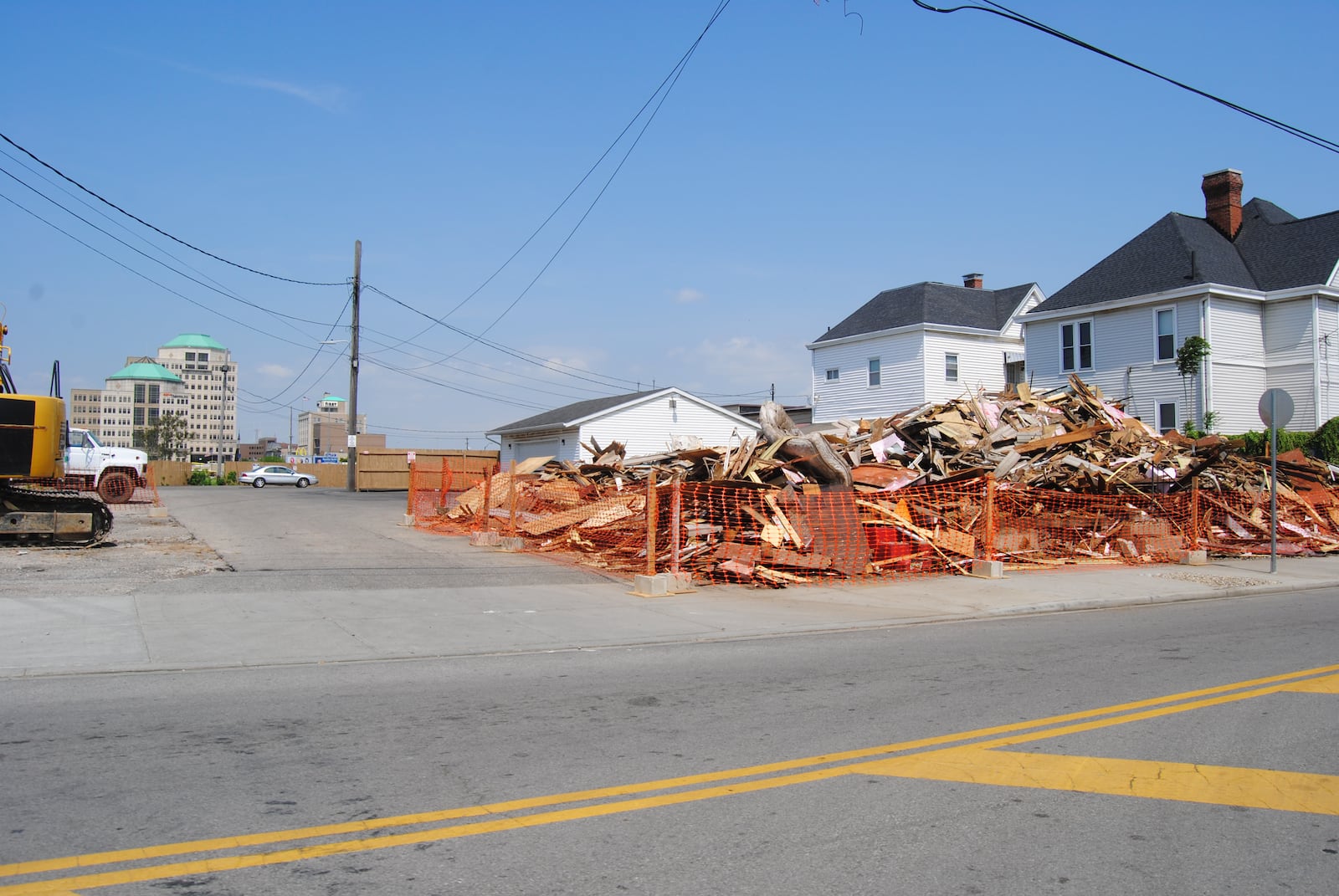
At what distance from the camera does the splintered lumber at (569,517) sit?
55.3ft

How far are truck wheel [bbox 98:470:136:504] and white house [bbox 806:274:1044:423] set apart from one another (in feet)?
87.3

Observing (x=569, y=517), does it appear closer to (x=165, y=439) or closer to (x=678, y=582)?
(x=678, y=582)

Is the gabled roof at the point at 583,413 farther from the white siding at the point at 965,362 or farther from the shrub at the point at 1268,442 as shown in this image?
the shrub at the point at 1268,442

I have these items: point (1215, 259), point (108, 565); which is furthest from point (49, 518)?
point (1215, 259)

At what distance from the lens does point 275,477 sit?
57375mm

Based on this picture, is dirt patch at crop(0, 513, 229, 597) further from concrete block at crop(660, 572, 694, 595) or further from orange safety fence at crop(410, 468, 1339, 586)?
concrete block at crop(660, 572, 694, 595)

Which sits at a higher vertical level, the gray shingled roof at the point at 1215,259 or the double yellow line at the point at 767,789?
the gray shingled roof at the point at 1215,259

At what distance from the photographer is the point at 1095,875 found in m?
4.27

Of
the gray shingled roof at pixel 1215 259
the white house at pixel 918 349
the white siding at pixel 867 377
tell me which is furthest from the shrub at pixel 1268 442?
the white siding at pixel 867 377

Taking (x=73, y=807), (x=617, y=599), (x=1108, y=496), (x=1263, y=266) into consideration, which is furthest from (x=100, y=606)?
(x=1263, y=266)

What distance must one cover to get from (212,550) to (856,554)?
10582 mm

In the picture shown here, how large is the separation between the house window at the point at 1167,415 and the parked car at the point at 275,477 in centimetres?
4455

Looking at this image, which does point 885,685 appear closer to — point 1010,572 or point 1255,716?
point 1255,716

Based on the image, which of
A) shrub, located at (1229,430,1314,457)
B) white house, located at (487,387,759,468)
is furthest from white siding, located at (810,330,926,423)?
shrub, located at (1229,430,1314,457)
